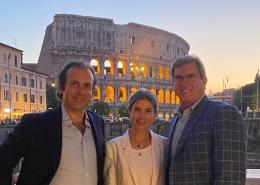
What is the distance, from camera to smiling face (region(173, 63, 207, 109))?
346 centimetres

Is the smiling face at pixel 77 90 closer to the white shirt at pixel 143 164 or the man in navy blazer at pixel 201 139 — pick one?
the white shirt at pixel 143 164

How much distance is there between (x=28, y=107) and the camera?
5497 centimetres

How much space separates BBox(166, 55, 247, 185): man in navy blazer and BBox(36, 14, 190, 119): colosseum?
218ft

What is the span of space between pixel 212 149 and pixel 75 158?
113cm

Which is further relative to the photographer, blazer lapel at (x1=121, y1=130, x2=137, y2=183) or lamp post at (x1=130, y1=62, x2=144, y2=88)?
lamp post at (x1=130, y1=62, x2=144, y2=88)

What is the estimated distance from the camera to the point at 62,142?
3.38 meters

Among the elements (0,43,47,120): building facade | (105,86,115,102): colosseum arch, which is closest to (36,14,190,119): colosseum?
(105,86,115,102): colosseum arch

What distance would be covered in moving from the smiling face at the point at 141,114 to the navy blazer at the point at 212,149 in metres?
0.42

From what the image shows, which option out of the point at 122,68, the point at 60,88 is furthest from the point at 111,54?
the point at 60,88

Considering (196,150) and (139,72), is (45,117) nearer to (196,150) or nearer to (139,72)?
(196,150)

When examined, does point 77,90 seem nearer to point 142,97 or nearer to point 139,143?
point 142,97

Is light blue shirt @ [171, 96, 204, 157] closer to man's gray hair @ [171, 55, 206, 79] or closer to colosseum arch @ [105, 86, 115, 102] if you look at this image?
man's gray hair @ [171, 55, 206, 79]

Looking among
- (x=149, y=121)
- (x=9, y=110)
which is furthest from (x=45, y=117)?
(x=9, y=110)

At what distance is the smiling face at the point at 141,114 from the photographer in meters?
3.62
